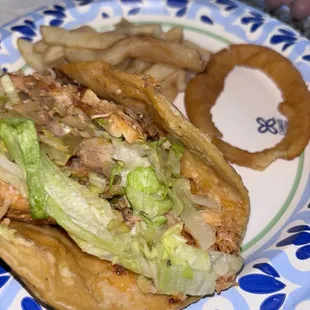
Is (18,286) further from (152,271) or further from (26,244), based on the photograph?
(152,271)

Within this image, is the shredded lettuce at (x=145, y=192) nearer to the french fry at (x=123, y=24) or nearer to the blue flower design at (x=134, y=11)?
the french fry at (x=123, y=24)

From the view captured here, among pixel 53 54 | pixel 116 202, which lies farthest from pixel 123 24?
pixel 116 202

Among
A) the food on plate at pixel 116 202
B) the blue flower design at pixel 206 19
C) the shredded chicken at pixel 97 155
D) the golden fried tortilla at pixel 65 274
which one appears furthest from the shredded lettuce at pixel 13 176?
the blue flower design at pixel 206 19

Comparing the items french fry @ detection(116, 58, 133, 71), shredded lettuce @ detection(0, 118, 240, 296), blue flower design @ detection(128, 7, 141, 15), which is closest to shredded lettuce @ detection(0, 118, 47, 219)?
shredded lettuce @ detection(0, 118, 240, 296)

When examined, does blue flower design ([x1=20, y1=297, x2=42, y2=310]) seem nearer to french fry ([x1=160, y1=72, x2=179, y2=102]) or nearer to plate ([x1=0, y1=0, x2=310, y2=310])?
plate ([x1=0, y1=0, x2=310, y2=310])

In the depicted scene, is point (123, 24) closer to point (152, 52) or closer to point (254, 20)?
point (152, 52)

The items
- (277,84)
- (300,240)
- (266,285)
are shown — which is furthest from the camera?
(277,84)

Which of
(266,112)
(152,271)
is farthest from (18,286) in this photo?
(266,112)
